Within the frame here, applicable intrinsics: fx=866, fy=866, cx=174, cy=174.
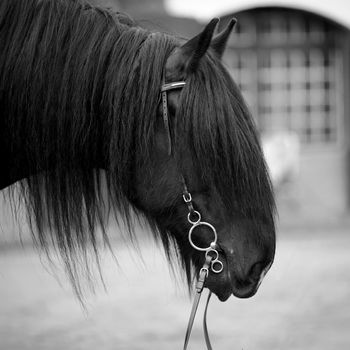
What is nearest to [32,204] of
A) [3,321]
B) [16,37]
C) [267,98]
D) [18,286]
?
[16,37]

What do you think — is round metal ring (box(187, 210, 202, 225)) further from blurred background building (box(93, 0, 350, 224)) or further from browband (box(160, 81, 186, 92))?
blurred background building (box(93, 0, 350, 224))

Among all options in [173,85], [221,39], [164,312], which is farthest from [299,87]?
[173,85]

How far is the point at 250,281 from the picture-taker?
275cm

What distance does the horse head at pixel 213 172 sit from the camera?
275 cm

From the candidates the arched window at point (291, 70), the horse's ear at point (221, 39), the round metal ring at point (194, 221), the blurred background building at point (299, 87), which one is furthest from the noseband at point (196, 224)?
the arched window at point (291, 70)

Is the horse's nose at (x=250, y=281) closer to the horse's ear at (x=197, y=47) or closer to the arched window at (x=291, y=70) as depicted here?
the horse's ear at (x=197, y=47)

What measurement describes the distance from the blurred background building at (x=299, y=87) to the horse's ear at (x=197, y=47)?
1124cm

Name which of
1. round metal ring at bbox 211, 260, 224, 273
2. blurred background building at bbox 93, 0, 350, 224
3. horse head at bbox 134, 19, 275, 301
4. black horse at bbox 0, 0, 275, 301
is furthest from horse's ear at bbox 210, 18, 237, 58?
blurred background building at bbox 93, 0, 350, 224

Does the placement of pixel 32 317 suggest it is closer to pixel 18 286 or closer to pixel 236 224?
pixel 18 286

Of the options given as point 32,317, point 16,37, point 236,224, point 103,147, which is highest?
point 16,37

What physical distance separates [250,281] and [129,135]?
1.99 feet

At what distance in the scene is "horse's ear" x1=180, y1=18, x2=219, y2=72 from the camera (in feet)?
8.90

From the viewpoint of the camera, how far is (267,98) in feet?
49.9

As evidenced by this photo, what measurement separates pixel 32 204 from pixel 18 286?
570cm
